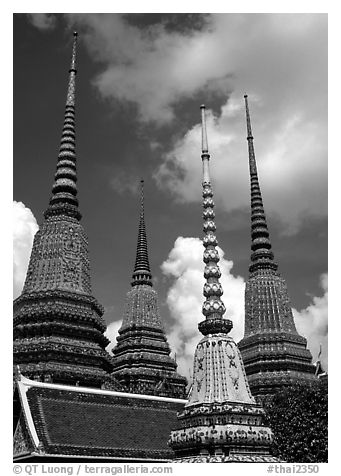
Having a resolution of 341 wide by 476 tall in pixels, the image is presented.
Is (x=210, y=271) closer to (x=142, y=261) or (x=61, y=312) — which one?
(x=61, y=312)

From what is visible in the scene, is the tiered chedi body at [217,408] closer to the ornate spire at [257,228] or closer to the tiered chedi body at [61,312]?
the tiered chedi body at [61,312]

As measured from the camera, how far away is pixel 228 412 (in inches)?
339

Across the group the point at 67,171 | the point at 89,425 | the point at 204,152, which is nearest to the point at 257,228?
the point at 67,171

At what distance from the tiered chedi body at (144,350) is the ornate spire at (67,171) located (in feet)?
27.1

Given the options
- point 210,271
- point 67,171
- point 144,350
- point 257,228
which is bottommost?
point 210,271

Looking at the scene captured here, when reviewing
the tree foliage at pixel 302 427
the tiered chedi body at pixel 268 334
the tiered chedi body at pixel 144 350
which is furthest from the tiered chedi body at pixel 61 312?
the tiered chedi body at pixel 268 334

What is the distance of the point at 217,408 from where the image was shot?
871 cm

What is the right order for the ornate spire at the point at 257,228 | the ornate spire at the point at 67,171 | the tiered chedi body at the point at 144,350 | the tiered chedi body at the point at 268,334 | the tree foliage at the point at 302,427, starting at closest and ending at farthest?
the tree foliage at the point at 302,427 → the ornate spire at the point at 67,171 → the tiered chedi body at the point at 268,334 → the tiered chedi body at the point at 144,350 → the ornate spire at the point at 257,228

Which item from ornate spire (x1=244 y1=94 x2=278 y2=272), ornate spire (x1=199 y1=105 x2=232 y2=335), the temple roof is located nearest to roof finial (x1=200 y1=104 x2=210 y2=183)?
ornate spire (x1=199 y1=105 x2=232 y2=335)

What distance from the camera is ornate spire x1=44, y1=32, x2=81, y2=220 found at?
25500mm

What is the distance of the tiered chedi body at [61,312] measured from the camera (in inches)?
790

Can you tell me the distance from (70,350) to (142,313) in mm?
11570

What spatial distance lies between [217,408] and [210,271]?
103 inches

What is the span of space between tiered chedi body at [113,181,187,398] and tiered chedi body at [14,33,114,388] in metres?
5.84
